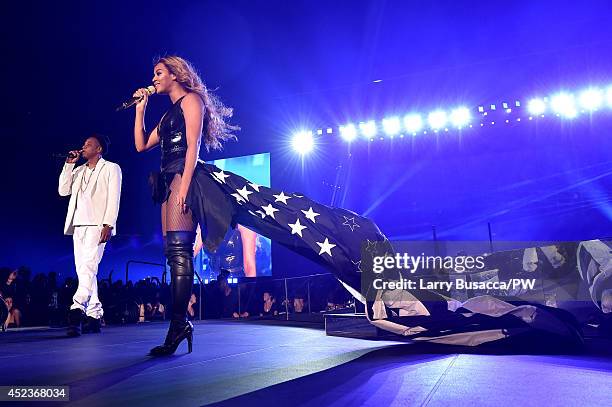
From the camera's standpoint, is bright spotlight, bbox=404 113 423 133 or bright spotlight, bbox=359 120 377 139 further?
bright spotlight, bbox=359 120 377 139

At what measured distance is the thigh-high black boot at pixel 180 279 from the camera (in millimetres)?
2570

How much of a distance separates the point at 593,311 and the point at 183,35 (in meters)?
7.54

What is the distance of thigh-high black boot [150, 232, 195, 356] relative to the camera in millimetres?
2570

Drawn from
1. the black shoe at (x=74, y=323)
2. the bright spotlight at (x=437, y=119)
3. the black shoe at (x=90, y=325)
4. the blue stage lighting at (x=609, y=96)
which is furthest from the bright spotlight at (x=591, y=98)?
the black shoe at (x=74, y=323)

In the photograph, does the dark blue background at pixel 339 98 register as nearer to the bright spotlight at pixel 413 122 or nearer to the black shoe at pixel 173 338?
the bright spotlight at pixel 413 122

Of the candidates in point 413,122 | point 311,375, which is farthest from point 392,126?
point 311,375

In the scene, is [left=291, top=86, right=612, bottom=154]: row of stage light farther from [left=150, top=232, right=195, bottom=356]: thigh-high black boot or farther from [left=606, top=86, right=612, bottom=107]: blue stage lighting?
[left=150, top=232, right=195, bottom=356]: thigh-high black boot

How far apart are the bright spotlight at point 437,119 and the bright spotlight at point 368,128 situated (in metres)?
1.52

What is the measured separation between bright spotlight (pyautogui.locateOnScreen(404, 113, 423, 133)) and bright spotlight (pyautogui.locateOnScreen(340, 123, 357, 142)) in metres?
1.46

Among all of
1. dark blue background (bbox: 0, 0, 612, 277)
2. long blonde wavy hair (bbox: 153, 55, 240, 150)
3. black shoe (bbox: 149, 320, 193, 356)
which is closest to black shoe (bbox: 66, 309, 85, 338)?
black shoe (bbox: 149, 320, 193, 356)

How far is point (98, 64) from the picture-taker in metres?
8.20

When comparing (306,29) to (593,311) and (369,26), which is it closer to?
(369,26)

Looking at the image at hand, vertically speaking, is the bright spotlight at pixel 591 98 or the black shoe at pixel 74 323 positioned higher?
the bright spotlight at pixel 591 98

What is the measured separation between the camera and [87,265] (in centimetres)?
389
